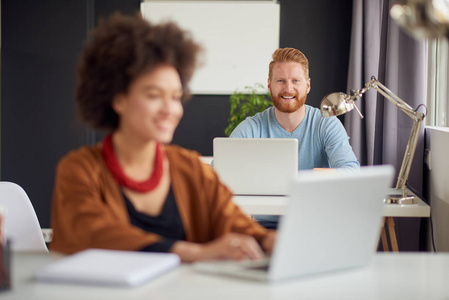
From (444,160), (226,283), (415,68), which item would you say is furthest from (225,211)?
(415,68)

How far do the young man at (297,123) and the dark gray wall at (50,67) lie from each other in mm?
1765

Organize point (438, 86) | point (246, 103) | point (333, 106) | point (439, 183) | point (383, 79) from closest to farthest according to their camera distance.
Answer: point (333, 106) → point (439, 183) → point (438, 86) → point (383, 79) → point (246, 103)

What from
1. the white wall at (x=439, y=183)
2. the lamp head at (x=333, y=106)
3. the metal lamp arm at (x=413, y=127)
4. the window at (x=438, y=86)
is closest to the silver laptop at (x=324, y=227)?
the lamp head at (x=333, y=106)

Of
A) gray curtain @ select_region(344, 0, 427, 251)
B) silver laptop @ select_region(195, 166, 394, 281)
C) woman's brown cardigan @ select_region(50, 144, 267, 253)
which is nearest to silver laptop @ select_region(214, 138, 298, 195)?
woman's brown cardigan @ select_region(50, 144, 267, 253)

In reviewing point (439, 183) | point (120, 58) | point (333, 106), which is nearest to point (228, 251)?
point (120, 58)

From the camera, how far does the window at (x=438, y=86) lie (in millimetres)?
3844

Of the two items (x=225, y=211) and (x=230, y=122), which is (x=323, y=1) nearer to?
(x=230, y=122)

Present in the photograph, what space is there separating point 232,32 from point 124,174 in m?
3.71

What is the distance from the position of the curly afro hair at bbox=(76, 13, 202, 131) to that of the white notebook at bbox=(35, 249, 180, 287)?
1.30 feet

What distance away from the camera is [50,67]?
511cm

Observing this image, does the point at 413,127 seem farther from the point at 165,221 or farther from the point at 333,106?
the point at 165,221

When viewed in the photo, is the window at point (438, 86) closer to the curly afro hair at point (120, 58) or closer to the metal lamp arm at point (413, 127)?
the metal lamp arm at point (413, 127)

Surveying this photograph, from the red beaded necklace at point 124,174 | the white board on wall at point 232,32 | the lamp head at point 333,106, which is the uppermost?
the white board on wall at point 232,32

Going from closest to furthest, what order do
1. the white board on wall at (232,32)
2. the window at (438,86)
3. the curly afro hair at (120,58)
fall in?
the curly afro hair at (120,58) < the window at (438,86) < the white board on wall at (232,32)
